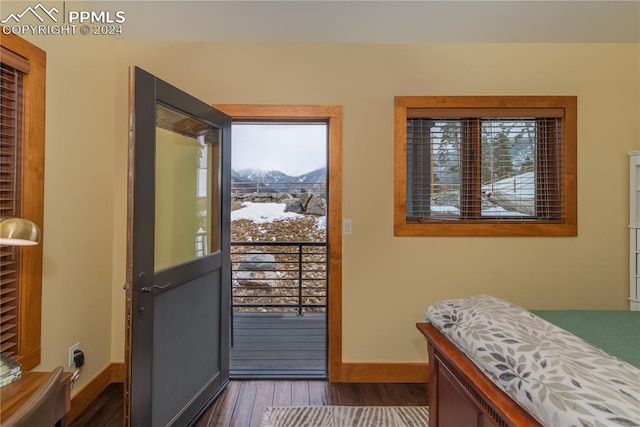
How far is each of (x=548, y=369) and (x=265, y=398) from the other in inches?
75.7

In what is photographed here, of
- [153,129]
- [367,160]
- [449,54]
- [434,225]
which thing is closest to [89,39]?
[153,129]

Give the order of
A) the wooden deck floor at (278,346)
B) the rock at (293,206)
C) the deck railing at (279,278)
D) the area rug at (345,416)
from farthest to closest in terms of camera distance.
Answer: the rock at (293,206) < the deck railing at (279,278) < the wooden deck floor at (278,346) < the area rug at (345,416)

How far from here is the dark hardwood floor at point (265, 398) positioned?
197 cm

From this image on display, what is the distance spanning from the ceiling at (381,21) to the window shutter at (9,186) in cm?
84

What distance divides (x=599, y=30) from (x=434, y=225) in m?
1.85

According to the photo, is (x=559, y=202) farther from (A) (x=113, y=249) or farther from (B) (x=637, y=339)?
(A) (x=113, y=249)

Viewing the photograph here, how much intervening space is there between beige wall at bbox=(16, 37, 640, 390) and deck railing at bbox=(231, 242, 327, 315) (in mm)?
1741

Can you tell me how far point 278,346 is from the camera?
312 cm

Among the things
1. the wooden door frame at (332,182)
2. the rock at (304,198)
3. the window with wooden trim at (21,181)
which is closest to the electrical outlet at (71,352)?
the window with wooden trim at (21,181)

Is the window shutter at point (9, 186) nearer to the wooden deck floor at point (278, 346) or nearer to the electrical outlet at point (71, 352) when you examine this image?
the electrical outlet at point (71, 352)

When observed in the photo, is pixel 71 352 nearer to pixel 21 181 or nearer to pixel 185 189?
pixel 21 181

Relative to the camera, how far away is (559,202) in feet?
8.04

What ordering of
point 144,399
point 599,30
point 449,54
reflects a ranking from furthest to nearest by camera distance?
point 449,54 → point 599,30 → point 144,399

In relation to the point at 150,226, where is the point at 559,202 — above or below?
above
